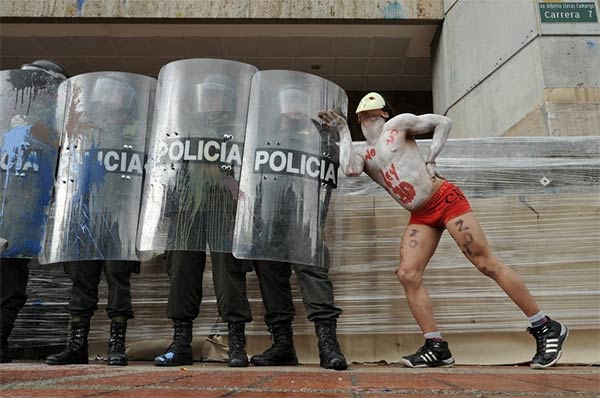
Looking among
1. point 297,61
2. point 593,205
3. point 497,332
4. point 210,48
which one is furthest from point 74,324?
point 297,61

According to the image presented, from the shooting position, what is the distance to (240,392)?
50.1 inches

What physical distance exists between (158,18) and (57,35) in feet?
4.79

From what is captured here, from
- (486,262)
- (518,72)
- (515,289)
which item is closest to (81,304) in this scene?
(486,262)

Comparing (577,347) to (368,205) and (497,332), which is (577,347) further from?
(368,205)

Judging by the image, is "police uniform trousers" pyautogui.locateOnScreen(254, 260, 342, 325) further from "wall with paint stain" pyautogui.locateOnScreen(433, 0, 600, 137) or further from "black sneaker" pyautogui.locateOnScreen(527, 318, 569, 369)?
"wall with paint stain" pyautogui.locateOnScreen(433, 0, 600, 137)

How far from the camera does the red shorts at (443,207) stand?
8.43 feet

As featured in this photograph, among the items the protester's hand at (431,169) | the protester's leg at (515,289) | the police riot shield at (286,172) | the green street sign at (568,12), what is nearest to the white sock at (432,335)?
the protester's leg at (515,289)

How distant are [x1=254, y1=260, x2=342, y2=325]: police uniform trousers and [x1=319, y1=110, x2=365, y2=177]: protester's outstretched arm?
483 mm

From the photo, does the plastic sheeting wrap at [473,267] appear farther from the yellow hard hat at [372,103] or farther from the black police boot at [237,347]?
the black police boot at [237,347]

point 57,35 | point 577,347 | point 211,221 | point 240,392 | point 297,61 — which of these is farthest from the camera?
point 297,61

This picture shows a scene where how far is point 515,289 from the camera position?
2.46 metres

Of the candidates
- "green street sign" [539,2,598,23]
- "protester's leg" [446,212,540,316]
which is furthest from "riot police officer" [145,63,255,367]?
"green street sign" [539,2,598,23]

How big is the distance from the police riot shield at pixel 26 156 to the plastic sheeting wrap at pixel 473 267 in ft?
2.59

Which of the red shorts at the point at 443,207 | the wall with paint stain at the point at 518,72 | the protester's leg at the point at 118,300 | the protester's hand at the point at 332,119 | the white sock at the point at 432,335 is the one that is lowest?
the white sock at the point at 432,335
